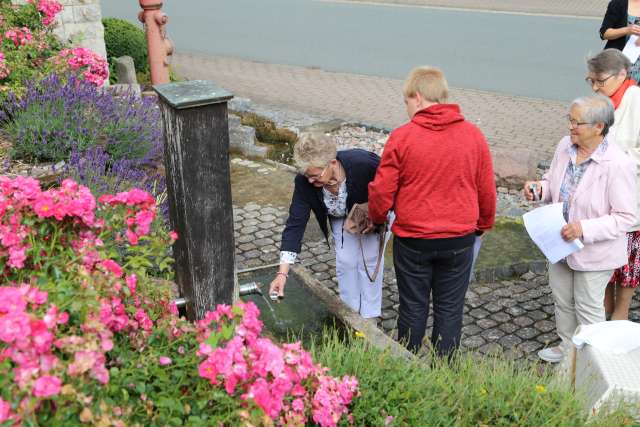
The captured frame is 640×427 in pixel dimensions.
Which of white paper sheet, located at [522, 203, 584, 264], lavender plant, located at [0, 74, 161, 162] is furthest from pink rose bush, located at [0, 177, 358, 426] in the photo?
lavender plant, located at [0, 74, 161, 162]

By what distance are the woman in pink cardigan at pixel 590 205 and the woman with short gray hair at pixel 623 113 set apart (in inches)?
17.8

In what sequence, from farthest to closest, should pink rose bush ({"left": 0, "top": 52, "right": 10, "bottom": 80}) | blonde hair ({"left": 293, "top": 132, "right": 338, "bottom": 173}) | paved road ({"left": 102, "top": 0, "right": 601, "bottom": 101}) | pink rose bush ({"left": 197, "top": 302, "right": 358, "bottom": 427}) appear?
paved road ({"left": 102, "top": 0, "right": 601, "bottom": 101}) → pink rose bush ({"left": 0, "top": 52, "right": 10, "bottom": 80}) → blonde hair ({"left": 293, "top": 132, "right": 338, "bottom": 173}) → pink rose bush ({"left": 197, "top": 302, "right": 358, "bottom": 427})

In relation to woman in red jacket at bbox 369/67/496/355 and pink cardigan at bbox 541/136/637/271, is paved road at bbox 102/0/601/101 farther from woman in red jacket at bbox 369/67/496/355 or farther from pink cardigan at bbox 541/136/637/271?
woman in red jacket at bbox 369/67/496/355

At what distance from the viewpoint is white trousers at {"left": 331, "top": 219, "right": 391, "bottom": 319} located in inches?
162

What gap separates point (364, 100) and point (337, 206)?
7580 millimetres

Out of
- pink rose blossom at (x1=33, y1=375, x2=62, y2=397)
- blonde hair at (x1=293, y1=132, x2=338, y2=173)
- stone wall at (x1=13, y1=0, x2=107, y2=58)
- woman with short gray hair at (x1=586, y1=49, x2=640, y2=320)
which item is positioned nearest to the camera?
pink rose blossom at (x1=33, y1=375, x2=62, y2=397)

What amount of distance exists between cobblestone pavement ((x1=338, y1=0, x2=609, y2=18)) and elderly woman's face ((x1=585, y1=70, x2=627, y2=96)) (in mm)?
12415

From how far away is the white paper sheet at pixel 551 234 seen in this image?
390cm

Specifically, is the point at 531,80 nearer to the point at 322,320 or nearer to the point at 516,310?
the point at 516,310

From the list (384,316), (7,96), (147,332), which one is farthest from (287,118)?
(147,332)

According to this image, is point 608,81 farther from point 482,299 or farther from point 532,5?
point 532,5

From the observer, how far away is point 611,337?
349cm

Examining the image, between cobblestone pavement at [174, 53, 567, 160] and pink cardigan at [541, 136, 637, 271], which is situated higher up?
pink cardigan at [541, 136, 637, 271]

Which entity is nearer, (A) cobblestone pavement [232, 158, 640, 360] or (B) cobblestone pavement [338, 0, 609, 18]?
(A) cobblestone pavement [232, 158, 640, 360]
